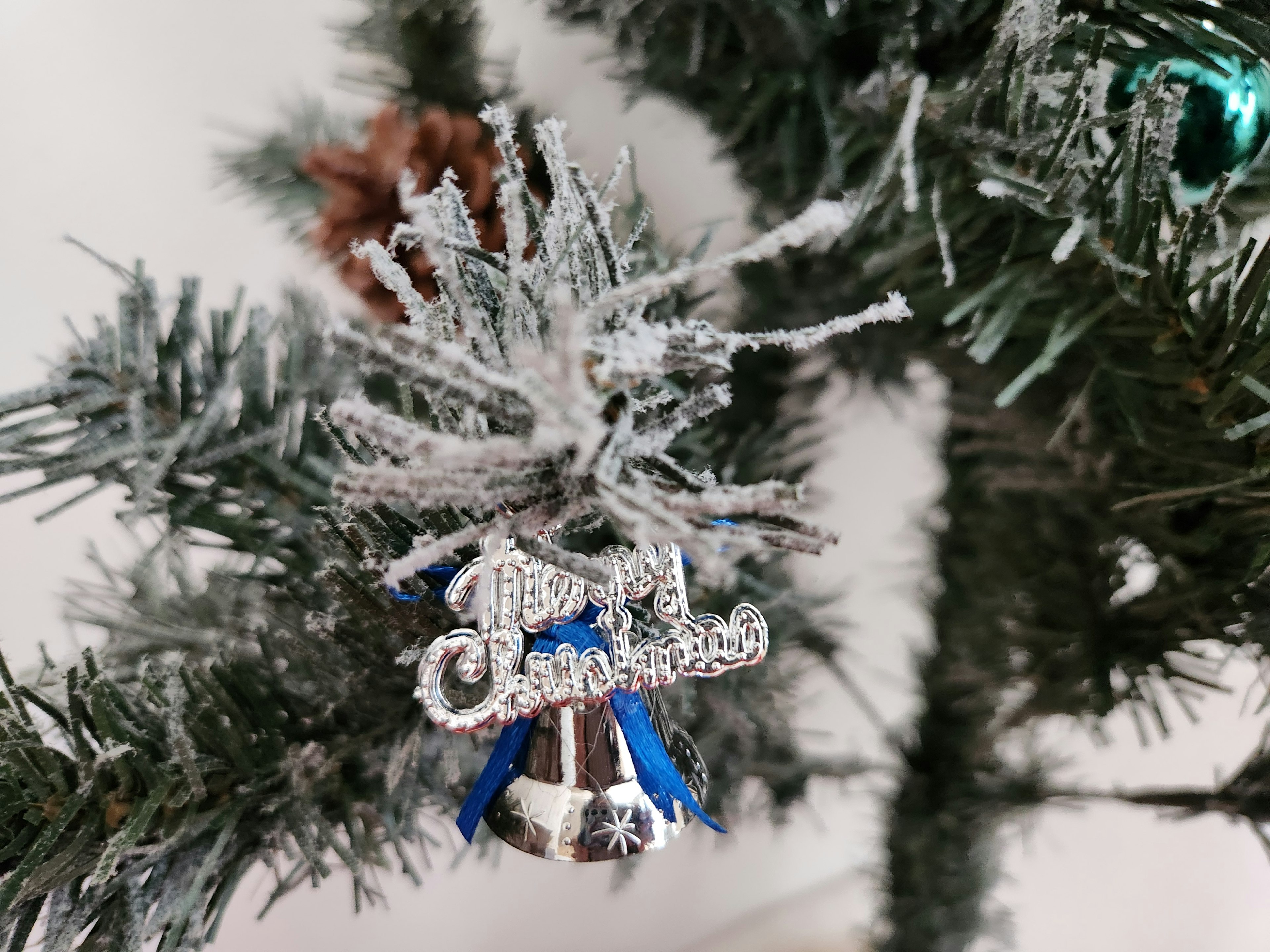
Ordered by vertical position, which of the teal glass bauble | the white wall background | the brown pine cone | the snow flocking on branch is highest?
the teal glass bauble

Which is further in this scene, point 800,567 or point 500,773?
point 800,567

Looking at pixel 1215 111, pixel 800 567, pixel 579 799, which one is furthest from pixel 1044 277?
pixel 800 567

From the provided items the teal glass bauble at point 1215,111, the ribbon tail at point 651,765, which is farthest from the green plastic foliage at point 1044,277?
the ribbon tail at point 651,765

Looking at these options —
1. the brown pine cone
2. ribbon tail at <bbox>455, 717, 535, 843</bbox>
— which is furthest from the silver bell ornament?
the brown pine cone

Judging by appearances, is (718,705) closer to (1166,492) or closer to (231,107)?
(1166,492)

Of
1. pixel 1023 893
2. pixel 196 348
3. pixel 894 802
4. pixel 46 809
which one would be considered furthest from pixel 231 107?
pixel 1023 893

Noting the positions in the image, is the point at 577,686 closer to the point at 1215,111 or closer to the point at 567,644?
the point at 567,644

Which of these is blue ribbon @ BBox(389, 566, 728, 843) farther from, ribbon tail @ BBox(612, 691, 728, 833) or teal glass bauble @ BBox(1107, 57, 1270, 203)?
teal glass bauble @ BBox(1107, 57, 1270, 203)
